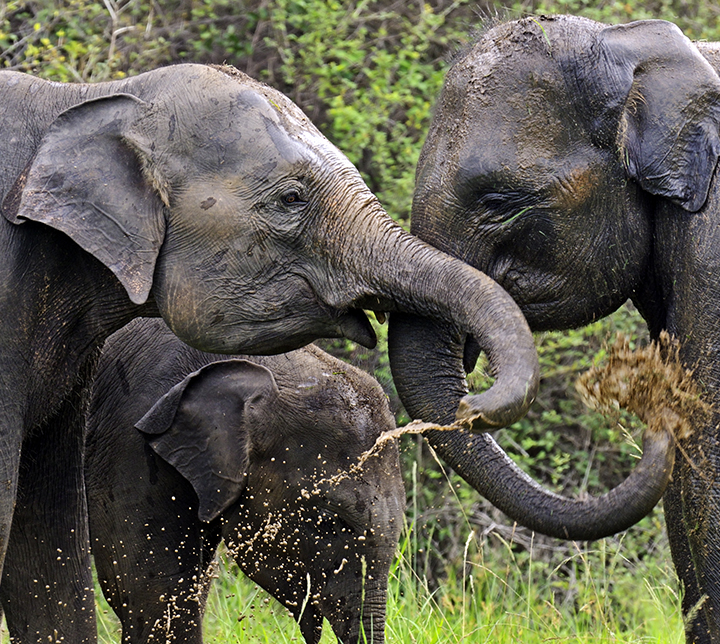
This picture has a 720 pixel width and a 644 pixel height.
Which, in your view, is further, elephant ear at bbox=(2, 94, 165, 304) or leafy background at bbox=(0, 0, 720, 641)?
leafy background at bbox=(0, 0, 720, 641)

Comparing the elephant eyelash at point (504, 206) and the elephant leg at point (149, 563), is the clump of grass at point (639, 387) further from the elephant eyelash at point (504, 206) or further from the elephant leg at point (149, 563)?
the elephant leg at point (149, 563)

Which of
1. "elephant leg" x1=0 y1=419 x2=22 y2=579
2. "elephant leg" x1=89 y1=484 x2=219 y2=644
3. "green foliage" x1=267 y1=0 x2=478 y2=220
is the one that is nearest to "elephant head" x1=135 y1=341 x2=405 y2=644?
"elephant leg" x1=89 y1=484 x2=219 y2=644

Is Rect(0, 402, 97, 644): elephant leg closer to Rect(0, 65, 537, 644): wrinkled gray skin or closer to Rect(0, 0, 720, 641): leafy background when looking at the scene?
Rect(0, 65, 537, 644): wrinkled gray skin

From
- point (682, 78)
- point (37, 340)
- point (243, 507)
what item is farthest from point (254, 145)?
point (243, 507)

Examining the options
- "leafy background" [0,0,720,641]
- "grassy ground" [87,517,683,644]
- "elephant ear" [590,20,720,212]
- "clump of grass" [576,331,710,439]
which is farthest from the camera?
"leafy background" [0,0,720,641]

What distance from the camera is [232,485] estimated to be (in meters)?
4.16

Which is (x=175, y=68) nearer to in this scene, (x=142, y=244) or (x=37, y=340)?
(x=142, y=244)

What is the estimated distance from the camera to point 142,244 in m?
3.21

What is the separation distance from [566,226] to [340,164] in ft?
2.19

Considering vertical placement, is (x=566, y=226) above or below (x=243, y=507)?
above

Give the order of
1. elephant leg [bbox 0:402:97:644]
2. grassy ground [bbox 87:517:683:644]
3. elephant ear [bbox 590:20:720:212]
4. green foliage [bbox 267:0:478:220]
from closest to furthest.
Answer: elephant ear [bbox 590:20:720:212] → elephant leg [bbox 0:402:97:644] → grassy ground [bbox 87:517:683:644] → green foliage [bbox 267:0:478:220]

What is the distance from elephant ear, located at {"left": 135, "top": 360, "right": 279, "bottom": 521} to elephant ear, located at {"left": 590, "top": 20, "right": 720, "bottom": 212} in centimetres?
149

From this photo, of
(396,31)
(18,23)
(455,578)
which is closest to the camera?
(455,578)

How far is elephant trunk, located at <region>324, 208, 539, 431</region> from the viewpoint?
287cm
